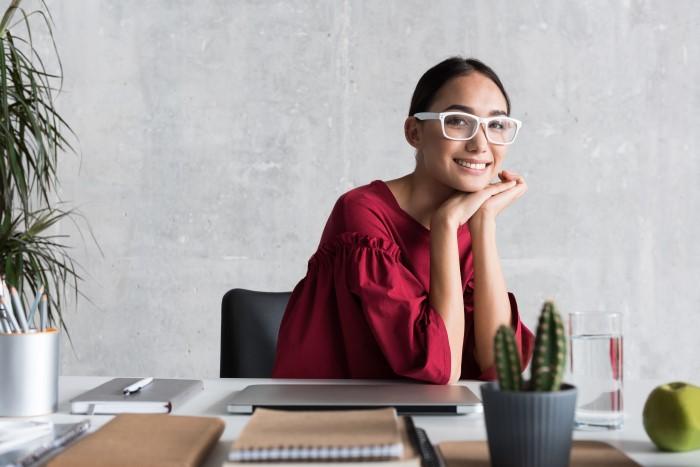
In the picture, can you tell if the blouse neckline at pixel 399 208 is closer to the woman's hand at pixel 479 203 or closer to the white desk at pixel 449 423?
the woman's hand at pixel 479 203

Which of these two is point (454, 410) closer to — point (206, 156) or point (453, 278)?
point (453, 278)

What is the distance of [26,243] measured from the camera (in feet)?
9.36

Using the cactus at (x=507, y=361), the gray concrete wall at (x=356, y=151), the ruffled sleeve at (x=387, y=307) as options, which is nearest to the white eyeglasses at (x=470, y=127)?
the ruffled sleeve at (x=387, y=307)

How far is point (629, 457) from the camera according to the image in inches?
32.2

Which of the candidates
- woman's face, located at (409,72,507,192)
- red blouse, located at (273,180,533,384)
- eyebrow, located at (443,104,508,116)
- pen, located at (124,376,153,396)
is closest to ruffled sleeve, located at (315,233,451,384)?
red blouse, located at (273,180,533,384)

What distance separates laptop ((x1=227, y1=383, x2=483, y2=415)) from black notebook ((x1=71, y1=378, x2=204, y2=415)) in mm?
90

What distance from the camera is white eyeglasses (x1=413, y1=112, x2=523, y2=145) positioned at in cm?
171

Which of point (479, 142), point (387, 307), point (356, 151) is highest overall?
point (356, 151)

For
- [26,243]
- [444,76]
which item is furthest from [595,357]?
[26,243]

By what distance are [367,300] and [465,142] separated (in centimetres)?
42

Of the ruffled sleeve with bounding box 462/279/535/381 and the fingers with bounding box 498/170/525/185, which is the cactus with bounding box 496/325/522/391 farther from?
the fingers with bounding box 498/170/525/185

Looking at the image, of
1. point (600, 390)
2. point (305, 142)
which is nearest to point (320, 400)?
point (600, 390)

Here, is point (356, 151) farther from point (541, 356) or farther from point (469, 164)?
point (541, 356)

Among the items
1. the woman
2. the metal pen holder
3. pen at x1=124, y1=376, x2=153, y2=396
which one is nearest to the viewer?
the metal pen holder
